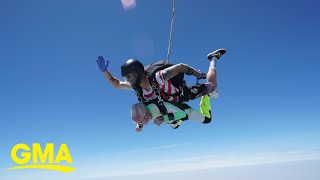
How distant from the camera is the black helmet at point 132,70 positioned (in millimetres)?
4273

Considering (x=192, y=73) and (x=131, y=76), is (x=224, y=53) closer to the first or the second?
(x=192, y=73)

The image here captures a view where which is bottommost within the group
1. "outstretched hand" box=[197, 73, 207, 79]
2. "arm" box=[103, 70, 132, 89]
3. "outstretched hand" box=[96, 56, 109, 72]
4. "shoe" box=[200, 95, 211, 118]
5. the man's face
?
"shoe" box=[200, 95, 211, 118]

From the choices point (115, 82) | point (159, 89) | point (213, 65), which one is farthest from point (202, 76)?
point (115, 82)

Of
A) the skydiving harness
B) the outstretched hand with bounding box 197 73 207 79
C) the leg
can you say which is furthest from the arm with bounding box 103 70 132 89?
the leg

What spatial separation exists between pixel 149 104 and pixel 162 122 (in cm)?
38

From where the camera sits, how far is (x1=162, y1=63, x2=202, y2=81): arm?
440cm

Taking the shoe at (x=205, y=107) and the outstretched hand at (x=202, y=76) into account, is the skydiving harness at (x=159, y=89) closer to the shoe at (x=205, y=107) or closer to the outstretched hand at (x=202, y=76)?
the outstretched hand at (x=202, y=76)

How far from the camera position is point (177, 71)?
14.8 ft

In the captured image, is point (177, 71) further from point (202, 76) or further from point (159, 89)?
point (202, 76)

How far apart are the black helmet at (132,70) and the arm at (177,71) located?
37 centimetres

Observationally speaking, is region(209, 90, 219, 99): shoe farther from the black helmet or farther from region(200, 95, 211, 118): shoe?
the black helmet

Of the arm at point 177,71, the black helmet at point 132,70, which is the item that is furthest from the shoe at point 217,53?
the black helmet at point 132,70

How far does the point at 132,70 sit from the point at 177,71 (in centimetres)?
73

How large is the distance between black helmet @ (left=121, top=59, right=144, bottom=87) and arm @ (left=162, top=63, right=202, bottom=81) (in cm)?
37
